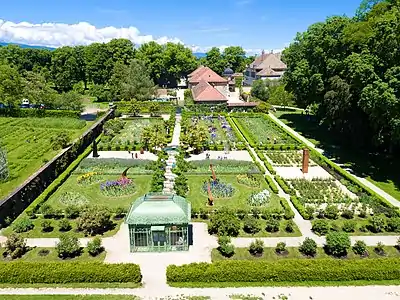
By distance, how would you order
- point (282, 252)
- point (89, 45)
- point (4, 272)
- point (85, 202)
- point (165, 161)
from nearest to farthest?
point (4, 272), point (282, 252), point (85, 202), point (165, 161), point (89, 45)

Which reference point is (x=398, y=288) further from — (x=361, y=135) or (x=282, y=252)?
(x=361, y=135)

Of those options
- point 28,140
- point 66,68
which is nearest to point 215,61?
point 66,68

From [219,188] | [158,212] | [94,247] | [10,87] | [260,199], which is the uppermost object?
[10,87]

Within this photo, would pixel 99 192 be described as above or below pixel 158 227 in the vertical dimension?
below

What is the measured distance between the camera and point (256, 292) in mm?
19297

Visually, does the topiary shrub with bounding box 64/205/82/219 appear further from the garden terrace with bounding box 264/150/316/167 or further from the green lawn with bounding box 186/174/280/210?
the garden terrace with bounding box 264/150/316/167

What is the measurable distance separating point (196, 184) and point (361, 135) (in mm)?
21040

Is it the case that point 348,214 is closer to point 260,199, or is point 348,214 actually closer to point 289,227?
point 289,227

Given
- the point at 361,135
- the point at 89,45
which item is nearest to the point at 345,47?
the point at 361,135

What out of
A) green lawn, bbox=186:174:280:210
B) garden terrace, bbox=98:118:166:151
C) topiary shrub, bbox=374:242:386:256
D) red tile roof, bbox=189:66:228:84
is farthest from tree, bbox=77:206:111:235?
red tile roof, bbox=189:66:228:84

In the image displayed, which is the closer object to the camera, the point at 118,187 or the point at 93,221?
the point at 93,221

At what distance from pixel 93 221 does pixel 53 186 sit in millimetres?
9728

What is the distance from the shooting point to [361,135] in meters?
42.5

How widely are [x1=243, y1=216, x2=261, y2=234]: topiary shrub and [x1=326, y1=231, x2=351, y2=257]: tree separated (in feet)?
14.8
